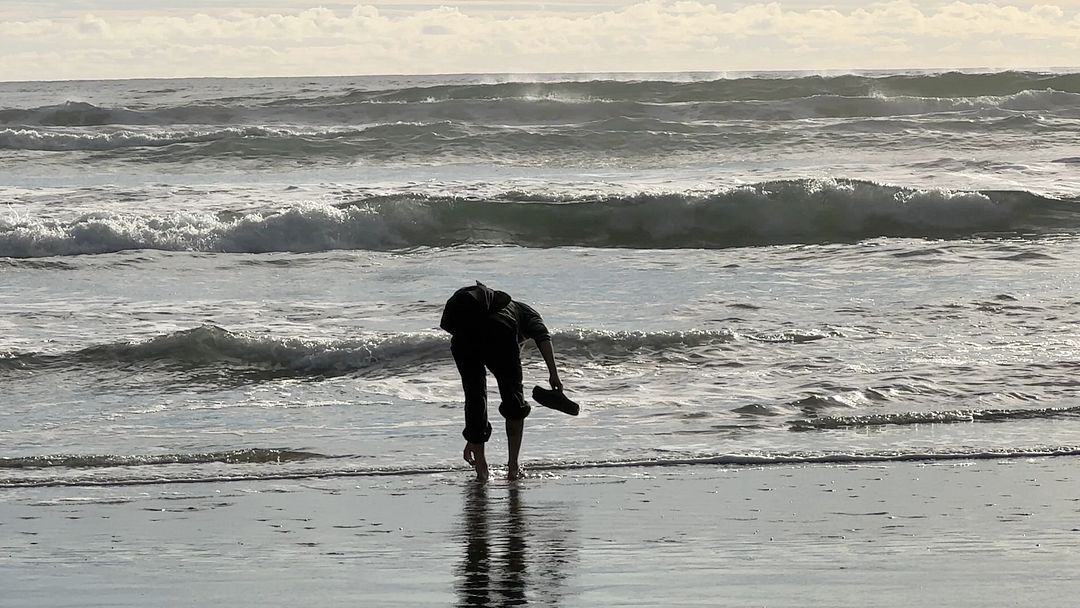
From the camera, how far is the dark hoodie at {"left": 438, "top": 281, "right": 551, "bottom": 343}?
7.25 m

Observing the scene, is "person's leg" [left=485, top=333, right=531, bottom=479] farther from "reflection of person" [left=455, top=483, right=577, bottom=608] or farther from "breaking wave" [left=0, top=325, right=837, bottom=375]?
"breaking wave" [left=0, top=325, right=837, bottom=375]

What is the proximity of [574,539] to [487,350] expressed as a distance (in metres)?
1.73

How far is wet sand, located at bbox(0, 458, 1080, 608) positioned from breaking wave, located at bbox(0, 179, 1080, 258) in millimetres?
12734

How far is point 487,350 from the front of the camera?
290 inches

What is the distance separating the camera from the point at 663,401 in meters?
9.52

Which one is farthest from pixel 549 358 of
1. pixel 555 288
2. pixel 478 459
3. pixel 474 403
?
pixel 555 288

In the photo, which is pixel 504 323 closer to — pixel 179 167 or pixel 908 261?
pixel 908 261

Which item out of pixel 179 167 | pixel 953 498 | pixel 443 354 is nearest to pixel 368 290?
pixel 443 354

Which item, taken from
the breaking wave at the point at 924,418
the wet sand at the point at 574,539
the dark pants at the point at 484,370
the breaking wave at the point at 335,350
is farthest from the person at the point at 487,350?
the breaking wave at the point at 335,350

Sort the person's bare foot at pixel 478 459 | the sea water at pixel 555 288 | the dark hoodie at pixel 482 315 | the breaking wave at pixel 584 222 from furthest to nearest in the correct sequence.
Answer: the breaking wave at pixel 584 222 → the sea water at pixel 555 288 → the person's bare foot at pixel 478 459 → the dark hoodie at pixel 482 315

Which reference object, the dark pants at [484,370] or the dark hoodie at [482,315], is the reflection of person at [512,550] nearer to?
the dark pants at [484,370]

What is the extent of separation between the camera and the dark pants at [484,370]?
289 inches

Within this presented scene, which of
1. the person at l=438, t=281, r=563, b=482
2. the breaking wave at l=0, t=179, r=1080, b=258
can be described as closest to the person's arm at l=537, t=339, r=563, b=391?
the person at l=438, t=281, r=563, b=482

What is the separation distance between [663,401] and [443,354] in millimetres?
2285
